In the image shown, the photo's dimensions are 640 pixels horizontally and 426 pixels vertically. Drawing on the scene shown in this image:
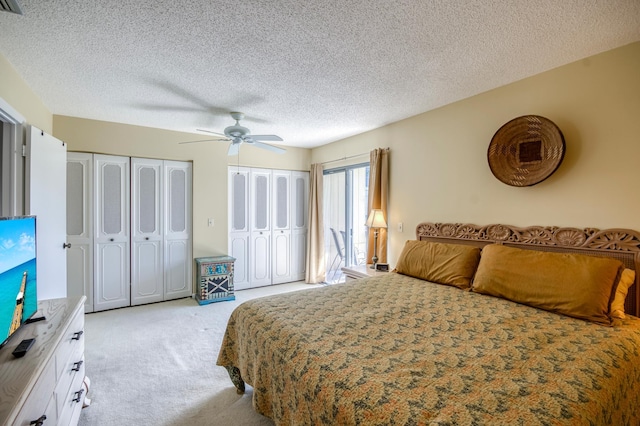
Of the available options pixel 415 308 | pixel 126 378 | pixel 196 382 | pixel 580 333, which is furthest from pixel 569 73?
pixel 126 378

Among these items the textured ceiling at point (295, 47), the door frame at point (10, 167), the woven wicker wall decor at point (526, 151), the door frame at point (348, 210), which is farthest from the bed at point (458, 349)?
the door frame at point (348, 210)

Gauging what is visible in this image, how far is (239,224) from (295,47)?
3.37 m

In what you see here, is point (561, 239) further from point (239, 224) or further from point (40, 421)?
point (239, 224)

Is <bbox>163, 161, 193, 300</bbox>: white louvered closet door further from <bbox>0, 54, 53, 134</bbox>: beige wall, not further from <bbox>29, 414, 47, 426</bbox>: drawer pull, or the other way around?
<bbox>29, 414, 47, 426</bbox>: drawer pull

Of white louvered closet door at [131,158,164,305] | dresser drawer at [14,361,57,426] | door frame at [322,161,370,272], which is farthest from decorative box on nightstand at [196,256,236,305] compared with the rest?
dresser drawer at [14,361,57,426]

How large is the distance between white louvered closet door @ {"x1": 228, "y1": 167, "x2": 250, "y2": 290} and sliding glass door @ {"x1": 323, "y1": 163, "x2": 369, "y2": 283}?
143 cm

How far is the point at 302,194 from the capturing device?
17.9 feet

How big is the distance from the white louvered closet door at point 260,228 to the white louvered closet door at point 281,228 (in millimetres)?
96

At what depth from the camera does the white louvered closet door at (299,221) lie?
5.38 meters

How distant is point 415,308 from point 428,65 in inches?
74.4

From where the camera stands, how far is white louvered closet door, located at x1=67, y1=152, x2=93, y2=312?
3.66 metres

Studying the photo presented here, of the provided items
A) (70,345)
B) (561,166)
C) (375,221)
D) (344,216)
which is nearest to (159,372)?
(70,345)

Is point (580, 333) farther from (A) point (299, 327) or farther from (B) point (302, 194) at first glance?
(B) point (302, 194)

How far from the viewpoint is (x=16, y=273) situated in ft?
4.67
